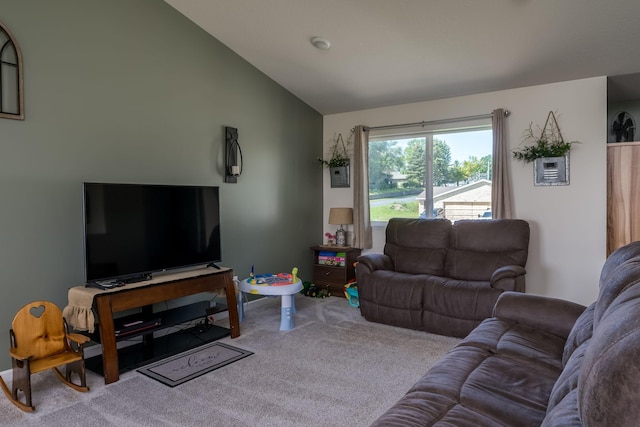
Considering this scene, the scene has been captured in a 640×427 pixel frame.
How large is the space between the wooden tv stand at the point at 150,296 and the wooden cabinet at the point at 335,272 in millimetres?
1754

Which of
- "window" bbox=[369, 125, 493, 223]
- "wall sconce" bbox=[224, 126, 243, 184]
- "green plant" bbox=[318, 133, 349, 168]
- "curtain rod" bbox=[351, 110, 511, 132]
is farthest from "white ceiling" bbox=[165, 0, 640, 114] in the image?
"green plant" bbox=[318, 133, 349, 168]

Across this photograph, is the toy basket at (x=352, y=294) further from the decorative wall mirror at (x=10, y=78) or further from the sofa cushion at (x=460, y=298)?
the decorative wall mirror at (x=10, y=78)

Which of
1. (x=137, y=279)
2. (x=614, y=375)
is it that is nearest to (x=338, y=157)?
(x=137, y=279)

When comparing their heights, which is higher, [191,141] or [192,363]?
[191,141]

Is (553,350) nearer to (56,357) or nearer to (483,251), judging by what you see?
(483,251)

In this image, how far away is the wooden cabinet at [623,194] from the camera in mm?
3844

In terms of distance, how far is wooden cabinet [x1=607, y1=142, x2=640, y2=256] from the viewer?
384 centimetres

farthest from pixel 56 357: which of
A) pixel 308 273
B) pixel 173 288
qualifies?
pixel 308 273

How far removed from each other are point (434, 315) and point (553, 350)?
1634mm

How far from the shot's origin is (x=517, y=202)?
4.38m

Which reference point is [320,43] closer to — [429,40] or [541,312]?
[429,40]

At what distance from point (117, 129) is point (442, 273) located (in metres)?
3.34

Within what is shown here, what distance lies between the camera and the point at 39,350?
256cm

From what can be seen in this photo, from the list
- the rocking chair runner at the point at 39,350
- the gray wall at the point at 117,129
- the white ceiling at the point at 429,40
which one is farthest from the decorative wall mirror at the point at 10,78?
the white ceiling at the point at 429,40
